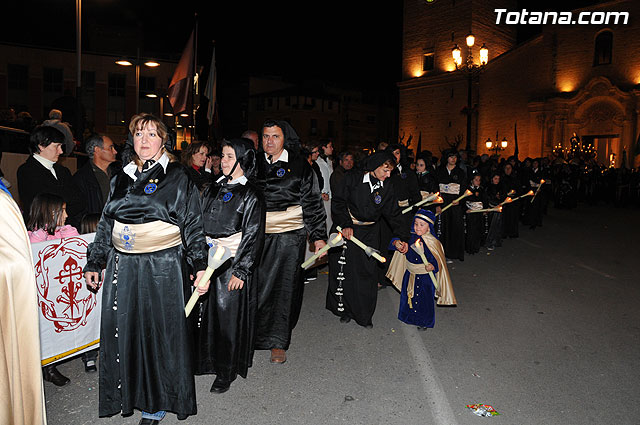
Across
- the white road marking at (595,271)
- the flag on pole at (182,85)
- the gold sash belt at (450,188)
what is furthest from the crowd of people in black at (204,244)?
the flag on pole at (182,85)

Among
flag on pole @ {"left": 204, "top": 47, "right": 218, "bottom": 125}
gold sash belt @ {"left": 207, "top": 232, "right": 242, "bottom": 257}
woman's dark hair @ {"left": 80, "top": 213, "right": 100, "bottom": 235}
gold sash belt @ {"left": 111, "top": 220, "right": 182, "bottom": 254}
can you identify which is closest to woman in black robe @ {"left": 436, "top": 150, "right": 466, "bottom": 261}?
gold sash belt @ {"left": 207, "top": 232, "right": 242, "bottom": 257}

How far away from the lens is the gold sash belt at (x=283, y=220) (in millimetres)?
4895

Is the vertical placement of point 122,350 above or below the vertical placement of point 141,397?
above

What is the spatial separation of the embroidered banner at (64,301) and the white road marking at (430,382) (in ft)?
10.3

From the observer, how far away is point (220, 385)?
416 cm

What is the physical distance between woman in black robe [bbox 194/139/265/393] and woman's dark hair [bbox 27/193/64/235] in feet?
4.47

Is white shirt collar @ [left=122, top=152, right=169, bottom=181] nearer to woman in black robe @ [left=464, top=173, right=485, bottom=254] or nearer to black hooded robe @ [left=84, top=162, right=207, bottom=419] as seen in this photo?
black hooded robe @ [left=84, top=162, right=207, bottom=419]

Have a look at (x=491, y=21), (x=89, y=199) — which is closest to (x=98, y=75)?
(x=491, y=21)

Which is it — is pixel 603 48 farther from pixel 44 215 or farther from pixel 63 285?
pixel 63 285

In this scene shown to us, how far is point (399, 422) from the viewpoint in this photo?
366 cm

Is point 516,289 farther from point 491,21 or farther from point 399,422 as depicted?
point 491,21

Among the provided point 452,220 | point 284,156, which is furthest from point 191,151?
point 452,220

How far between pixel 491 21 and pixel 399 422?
43.0m

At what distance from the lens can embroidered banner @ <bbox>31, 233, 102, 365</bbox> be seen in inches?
157
